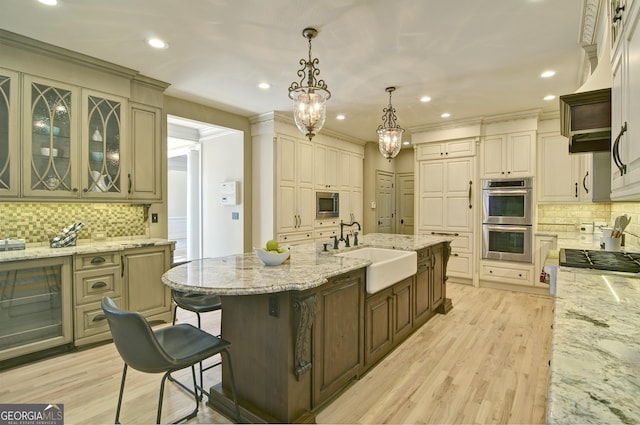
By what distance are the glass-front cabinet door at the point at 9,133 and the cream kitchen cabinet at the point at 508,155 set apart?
5791 millimetres

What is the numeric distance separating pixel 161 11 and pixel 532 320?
473 cm

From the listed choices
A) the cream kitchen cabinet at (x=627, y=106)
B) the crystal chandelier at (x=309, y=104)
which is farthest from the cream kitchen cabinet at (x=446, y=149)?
the cream kitchen cabinet at (x=627, y=106)

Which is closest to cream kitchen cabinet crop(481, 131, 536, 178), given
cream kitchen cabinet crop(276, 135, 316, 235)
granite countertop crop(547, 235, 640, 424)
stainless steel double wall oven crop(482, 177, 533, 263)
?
stainless steel double wall oven crop(482, 177, 533, 263)

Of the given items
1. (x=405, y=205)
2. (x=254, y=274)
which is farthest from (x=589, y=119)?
(x=405, y=205)

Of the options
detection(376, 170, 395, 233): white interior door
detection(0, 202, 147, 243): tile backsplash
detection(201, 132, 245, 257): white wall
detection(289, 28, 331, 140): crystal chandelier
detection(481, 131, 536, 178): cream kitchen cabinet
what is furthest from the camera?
detection(376, 170, 395, 233): white interior door

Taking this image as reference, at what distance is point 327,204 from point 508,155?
3.04m

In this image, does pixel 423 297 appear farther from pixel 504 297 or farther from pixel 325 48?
pixel 325 48

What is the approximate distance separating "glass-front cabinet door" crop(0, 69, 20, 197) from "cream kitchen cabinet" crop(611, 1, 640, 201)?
3942 millimetres

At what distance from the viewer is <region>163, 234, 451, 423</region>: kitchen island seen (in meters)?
1.73

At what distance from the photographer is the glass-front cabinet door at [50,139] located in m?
2.73

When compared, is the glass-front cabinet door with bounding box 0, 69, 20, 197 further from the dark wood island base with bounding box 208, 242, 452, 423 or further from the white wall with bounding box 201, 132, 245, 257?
the white wall with bounding box 201, 132, 245, 257

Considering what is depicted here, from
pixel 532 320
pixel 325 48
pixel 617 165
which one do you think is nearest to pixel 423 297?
pixel 532 320

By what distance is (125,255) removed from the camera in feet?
10.3

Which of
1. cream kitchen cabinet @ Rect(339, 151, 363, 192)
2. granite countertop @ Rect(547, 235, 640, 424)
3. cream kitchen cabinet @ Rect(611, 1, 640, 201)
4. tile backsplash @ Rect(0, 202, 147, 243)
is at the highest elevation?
cream kitchen cabinet @ Rect(339, 151, 363, 192)
